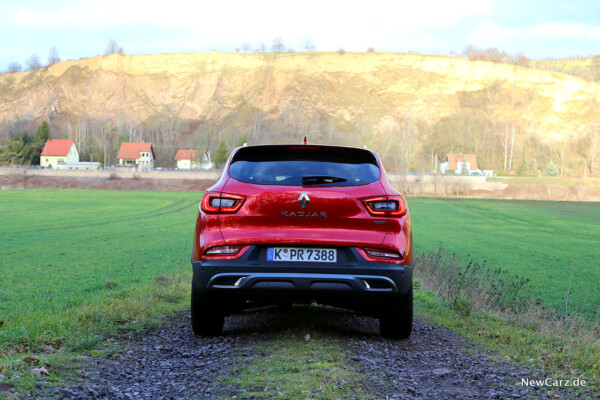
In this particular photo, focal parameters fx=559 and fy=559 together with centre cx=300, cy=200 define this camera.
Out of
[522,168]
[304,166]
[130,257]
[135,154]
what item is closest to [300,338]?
[304,166]

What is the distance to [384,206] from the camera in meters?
5.64

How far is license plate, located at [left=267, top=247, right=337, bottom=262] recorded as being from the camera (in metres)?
5.52

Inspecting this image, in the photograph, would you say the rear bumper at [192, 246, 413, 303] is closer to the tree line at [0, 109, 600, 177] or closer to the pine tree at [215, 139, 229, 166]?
the pine tree at [215, 139, 229, 166]

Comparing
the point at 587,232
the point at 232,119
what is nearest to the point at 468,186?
the point at 587,232

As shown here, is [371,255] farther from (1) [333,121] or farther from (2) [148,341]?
(1) [333,121]

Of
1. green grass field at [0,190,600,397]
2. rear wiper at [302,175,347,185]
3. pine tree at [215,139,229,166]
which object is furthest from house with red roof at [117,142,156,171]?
rear wiper at [302,175,347,185]

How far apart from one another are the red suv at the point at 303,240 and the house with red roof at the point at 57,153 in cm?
12368

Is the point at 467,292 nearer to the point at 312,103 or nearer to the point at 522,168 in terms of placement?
the point at 522,168

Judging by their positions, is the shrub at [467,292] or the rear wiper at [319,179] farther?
the shrub at [467,292]

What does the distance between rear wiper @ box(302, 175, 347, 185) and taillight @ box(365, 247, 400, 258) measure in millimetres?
785

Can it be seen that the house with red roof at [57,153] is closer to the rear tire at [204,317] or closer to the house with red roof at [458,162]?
the house with red roof at [458,162]

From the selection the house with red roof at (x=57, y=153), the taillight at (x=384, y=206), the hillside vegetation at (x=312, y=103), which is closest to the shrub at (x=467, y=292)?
the taillight at (x=384, y=206)

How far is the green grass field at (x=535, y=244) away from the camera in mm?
16734

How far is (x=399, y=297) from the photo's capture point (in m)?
5.95
